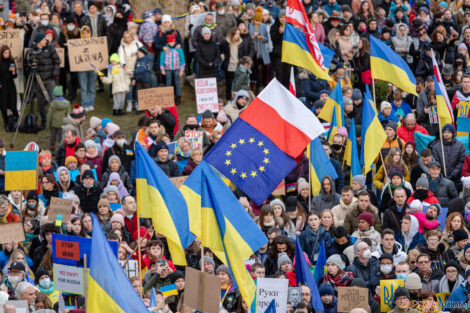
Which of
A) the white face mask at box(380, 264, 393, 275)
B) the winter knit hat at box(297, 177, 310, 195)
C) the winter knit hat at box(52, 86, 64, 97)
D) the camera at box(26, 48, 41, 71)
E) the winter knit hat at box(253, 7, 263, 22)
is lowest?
the white face mask at box(380, 264, 393, 275)

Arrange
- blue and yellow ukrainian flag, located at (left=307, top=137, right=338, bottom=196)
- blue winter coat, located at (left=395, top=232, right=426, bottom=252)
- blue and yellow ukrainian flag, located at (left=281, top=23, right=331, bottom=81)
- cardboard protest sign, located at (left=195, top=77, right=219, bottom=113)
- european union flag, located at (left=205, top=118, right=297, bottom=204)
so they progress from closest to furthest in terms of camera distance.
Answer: european union flag, located at (left=205, top=118, right=297, bottom=204) < blue winter coat, located at (left=395, top=232, right=426, bottom=252) < blue and yellow ukrainian flag, located at (left=307, top=137, right=338, bottom=196) < blue and yellow ukrainian flag, located at (left=281, top=23, right=331, bottom=81) < cardboard protest sign, located at (left=195, top=77, right=219, bottom=113)

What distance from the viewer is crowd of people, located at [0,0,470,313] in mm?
15055

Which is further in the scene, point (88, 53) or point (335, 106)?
point (88, 53)

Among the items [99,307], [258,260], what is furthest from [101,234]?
[258,260]

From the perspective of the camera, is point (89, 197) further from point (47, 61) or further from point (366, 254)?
point (47, 61)

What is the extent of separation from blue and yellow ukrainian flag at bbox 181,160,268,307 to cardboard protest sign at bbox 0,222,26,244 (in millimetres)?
3941

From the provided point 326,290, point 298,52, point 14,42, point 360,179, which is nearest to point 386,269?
point 326,290

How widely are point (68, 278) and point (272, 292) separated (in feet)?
8.39

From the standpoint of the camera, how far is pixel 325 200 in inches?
688

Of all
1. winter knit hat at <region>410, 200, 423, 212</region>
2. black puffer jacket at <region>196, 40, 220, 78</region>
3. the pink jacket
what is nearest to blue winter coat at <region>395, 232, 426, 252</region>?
the pink jacket

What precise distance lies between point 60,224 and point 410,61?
9.24 meters

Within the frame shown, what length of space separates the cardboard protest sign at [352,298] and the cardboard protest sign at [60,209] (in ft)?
14.8

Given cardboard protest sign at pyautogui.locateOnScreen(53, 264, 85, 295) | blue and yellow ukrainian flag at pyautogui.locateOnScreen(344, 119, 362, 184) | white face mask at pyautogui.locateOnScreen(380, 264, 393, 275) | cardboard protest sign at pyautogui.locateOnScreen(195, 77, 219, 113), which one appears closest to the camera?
cardboard protest sign at pyautogui.locateOnScreen(53, 264, 85, 295)

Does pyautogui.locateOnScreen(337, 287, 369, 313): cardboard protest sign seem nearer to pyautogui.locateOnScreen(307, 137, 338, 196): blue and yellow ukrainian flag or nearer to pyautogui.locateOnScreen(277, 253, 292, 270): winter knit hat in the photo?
pyautogui.locateOnScreen(277, 253, 292, 270): winter knit hat
